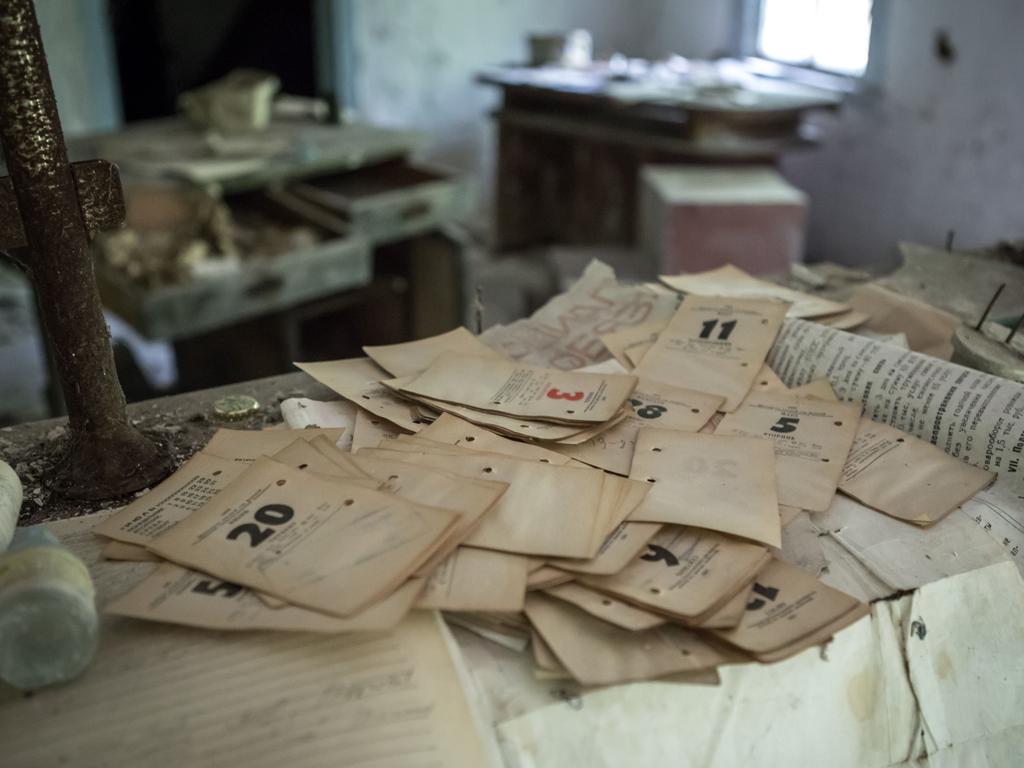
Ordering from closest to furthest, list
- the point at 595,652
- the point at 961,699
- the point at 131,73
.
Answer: the point at 595,652, the point at 961,699, the point at 131,73

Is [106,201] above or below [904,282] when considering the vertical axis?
above

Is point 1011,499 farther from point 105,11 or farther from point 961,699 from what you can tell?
point 105,11

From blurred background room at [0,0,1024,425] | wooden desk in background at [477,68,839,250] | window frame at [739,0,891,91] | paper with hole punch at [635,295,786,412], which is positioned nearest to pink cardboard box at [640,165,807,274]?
blurred background room at [0,0,1024,425]

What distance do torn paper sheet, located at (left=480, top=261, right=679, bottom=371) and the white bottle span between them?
2.45 ft

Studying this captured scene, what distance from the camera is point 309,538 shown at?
3.03 feet

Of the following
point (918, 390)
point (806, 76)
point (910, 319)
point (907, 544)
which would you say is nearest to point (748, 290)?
point (910, 319)

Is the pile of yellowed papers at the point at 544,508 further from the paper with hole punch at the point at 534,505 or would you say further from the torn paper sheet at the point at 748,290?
the torn paper sheet at the point at 748,290

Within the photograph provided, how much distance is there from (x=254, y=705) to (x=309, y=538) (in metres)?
0.18

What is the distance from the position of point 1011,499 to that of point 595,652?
23.4 inches

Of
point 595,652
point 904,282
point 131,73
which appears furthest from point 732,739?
point 131,73

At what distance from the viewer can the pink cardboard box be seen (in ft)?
10.9

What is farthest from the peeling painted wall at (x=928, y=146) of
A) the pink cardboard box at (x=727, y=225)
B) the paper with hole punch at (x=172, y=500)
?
the paper with hole punch at (x=172, y=500)

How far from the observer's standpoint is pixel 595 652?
843mm

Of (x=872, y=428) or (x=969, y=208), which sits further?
(x=969, y=208)
